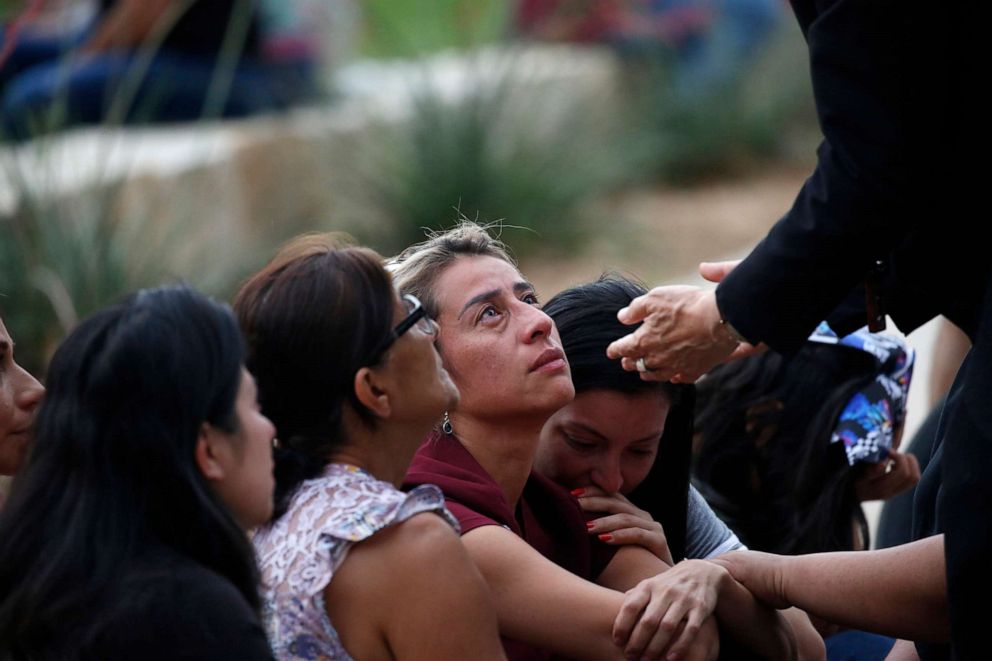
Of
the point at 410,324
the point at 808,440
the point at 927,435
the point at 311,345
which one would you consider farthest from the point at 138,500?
the point at 927,435

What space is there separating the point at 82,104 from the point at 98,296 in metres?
2.38

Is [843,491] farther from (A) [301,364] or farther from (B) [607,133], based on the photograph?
(B) [607,133]

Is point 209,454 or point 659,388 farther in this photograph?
point 659,388

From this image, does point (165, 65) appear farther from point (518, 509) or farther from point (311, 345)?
point (311, 345)

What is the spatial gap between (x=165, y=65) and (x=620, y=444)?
5.36 m

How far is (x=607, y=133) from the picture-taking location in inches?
354

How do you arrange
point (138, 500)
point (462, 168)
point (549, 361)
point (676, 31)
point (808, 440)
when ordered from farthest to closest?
1. point (676, 31)
2. point (462, 168)
3. point (808, 440)
4. point (549, 361)
5. point (138, 500)

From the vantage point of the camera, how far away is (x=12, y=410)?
2.25 meters

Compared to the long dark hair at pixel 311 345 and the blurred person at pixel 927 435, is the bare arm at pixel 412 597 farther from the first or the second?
the blurred person at pixel 927 435

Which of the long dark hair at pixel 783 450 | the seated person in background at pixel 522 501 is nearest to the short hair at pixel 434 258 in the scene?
the seated person in background at pixel 522 501

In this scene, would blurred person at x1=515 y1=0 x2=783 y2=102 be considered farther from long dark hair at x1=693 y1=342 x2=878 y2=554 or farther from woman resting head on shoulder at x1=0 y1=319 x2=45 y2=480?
woman resting head on shoulder at x1=0 y1=319 x2=45 y2=480

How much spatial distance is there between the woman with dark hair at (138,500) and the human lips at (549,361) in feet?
2.13

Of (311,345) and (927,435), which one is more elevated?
(311,345)

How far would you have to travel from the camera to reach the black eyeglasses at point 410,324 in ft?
6.70
